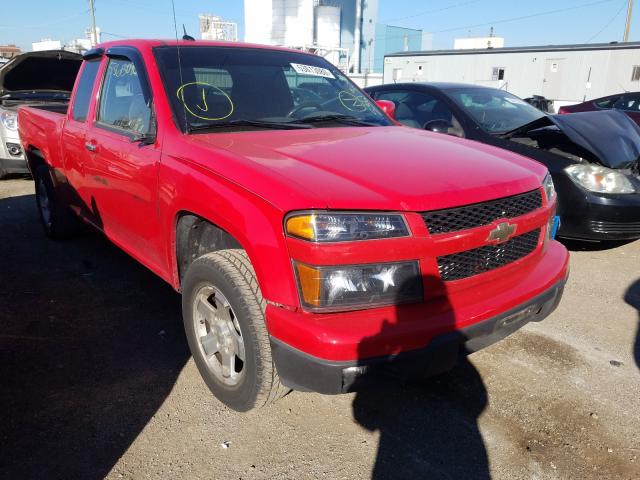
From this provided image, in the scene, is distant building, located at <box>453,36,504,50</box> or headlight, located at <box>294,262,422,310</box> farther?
distant building, located at <box>453,36,504,50</box>

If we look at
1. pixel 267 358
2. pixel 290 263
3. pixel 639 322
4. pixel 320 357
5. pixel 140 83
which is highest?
pixel 140 83

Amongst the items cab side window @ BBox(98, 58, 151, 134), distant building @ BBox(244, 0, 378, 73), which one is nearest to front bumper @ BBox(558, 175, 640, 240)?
cab side window @ BBox(98, 58, 151, 134)

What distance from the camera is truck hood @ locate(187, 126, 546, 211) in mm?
1960

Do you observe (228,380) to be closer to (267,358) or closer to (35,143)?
(267,358)

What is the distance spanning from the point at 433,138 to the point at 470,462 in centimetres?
180

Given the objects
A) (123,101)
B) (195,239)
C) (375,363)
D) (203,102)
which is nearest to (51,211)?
(123,101)

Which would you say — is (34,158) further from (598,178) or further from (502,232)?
(598,178)

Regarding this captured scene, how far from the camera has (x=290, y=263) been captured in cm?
191

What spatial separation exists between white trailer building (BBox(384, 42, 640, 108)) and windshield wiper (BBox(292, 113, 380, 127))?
2433 centimetres

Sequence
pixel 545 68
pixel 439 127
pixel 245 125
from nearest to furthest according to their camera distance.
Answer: pixel 245 125, pixel 439 127, pixel 545 68

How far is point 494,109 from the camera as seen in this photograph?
17.4 ft

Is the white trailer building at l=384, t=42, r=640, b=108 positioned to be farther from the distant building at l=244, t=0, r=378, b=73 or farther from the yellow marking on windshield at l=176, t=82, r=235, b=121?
the yellow marking on windshield at l=176, t=82, r=235, b=121

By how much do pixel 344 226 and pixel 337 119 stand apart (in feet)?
5.07

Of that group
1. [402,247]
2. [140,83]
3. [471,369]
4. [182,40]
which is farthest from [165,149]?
[471,369]
